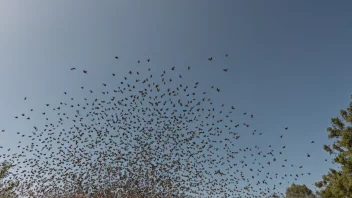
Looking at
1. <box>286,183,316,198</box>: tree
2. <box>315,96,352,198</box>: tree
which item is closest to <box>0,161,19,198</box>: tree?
<box>315,96,352,198</box>: tree

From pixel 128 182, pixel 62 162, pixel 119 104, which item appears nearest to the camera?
pixel 119 104

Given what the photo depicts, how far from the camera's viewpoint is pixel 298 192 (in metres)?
65.1

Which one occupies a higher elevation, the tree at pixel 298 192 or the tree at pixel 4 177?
the tree at pixel 298 192

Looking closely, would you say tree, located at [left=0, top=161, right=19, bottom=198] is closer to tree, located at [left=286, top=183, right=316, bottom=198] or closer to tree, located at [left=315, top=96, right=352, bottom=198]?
tree, located at [left=315, top=96, right=352, bottom=198]

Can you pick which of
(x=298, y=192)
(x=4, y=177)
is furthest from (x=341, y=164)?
(x=298, y=192)

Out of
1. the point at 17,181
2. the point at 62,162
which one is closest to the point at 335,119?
the point at 62,162

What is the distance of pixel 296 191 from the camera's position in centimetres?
6569

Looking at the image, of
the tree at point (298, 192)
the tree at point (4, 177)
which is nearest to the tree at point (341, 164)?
the tree at point (4, 177)

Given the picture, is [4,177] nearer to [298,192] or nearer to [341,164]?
[341,164]

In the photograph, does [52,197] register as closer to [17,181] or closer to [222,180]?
[17,181]

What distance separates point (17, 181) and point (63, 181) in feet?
18.4

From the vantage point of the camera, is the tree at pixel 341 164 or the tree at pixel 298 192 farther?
the tree at pixel 298 192

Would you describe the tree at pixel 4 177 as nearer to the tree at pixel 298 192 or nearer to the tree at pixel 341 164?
the tree at pixel 341 164

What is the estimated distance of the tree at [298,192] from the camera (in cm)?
6219
